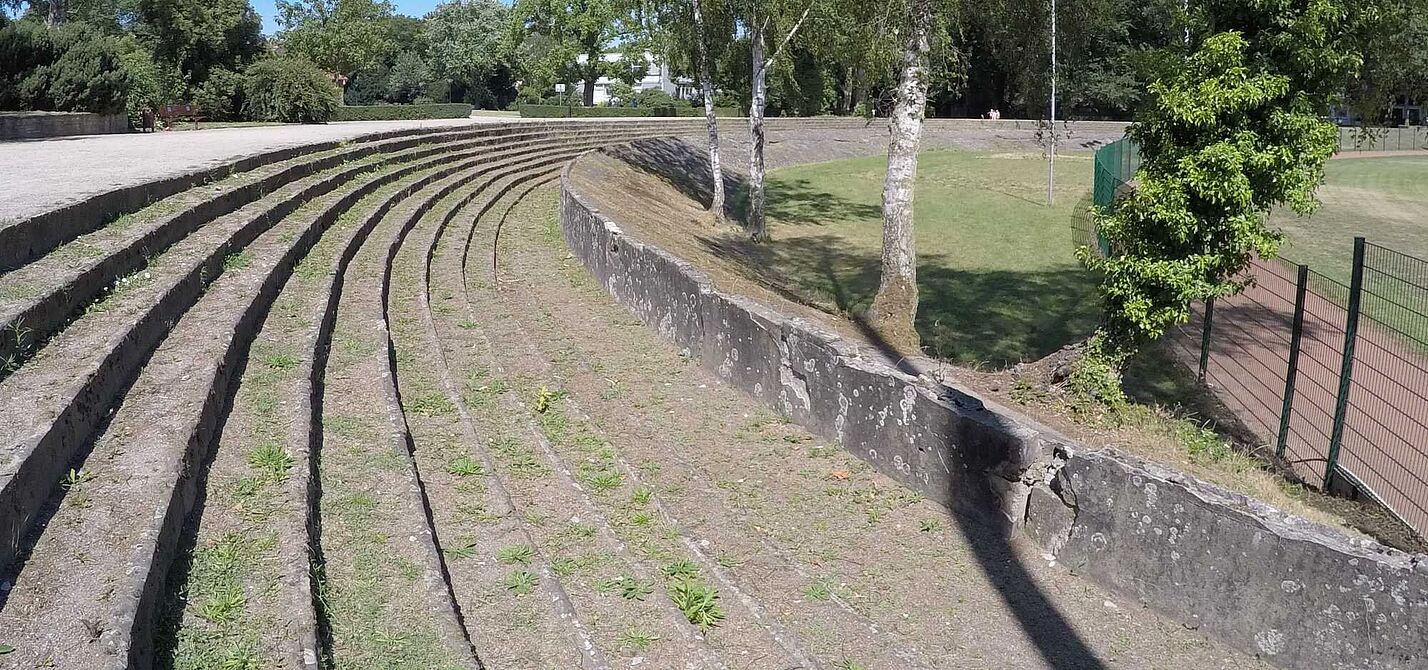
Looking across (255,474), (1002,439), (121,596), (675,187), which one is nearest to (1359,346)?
(1002,439)

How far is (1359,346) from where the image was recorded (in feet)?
37.8

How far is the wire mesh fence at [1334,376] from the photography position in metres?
7.94

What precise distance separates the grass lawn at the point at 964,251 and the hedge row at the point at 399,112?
15518 mm

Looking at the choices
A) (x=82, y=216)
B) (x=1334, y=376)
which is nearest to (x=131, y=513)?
(x=82, y=216)

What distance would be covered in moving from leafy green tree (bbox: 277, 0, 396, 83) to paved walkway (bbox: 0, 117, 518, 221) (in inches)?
1857

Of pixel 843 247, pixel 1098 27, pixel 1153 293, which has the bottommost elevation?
pixel 843 247

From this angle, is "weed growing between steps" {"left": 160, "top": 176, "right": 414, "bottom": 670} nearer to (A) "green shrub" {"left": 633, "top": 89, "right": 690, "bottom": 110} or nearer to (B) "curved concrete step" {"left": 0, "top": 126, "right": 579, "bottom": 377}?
(B) "curved concrete step" {"left": 0, "top": 126, "right": 579, "bottom": 377}

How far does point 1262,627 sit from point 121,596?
4.51 metres

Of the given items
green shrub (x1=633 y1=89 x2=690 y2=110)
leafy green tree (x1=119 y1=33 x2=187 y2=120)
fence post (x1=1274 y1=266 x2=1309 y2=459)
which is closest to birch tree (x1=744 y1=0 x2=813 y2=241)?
leafy green tree (x1=119 y1=33 x2=187 y2=120)

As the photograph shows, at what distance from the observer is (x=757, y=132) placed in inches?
920

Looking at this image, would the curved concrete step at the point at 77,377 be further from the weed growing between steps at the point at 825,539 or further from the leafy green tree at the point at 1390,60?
the leafy green tree at the point at 1390,60

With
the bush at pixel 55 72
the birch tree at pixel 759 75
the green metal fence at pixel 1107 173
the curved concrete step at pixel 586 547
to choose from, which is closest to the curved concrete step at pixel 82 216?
the curved concrete step at pixel 586 547

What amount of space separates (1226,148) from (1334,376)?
10.2ft

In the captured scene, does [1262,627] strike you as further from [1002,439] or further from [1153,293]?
[1153,293]
